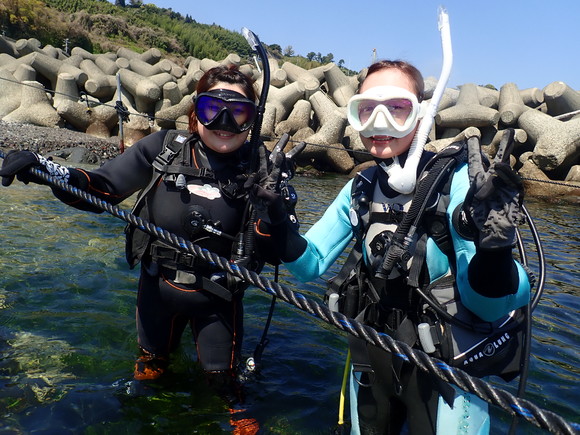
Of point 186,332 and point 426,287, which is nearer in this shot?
point 426,287

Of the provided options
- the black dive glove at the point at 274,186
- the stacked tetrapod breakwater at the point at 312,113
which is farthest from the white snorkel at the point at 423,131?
the stacked tetrapod breakwater at the point at 312,113

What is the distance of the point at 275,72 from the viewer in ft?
56.7

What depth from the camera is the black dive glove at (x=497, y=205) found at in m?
1.30

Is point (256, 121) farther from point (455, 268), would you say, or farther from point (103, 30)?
point (103, 30)

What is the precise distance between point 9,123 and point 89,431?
13.5 m

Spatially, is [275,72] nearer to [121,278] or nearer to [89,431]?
[121,278]

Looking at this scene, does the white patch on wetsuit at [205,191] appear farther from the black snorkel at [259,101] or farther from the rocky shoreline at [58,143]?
the rocky shoreline at [58,143]

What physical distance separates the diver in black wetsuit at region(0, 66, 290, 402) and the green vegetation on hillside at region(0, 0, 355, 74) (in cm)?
2475

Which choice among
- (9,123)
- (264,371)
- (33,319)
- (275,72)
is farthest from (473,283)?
(275,72)

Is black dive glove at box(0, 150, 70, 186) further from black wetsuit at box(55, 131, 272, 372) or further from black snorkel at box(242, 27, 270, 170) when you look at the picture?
black snorkel at box(242, 27, 270, 170)

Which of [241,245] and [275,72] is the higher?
[275,72]

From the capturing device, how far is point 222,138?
97.0 inches

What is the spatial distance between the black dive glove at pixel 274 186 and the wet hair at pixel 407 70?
20.4 inches

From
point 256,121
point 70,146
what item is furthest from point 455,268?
point 70,146
